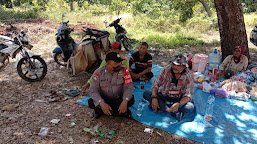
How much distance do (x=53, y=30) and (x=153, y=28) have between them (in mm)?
6047

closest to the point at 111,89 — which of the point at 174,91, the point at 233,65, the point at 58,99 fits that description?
the point at 174,91

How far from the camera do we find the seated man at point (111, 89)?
3.06m

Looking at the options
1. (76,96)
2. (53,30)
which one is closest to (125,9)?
(53,30)

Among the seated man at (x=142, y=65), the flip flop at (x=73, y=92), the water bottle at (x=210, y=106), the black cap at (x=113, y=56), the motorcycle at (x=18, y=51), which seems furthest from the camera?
the seated man at (x=142, y=65)

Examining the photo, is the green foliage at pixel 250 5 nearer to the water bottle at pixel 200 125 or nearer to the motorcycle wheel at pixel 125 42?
the motorcycle wheel at pixel 125 42

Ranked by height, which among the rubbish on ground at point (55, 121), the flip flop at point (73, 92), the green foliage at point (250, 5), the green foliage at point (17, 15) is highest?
the green foliage at point (250, 5)

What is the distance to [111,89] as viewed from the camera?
3219 millimetres

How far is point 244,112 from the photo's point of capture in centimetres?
362

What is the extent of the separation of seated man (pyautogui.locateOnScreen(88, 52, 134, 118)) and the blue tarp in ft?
1.55

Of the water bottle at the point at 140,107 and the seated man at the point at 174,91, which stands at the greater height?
the seated man at the point at 174,91

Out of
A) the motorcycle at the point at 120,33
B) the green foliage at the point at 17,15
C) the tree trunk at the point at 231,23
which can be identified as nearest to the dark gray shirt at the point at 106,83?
the tree trunk at the point at 231,23

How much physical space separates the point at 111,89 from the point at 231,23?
410cm

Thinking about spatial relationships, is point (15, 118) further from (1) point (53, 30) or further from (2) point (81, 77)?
(1) point (53, 30)

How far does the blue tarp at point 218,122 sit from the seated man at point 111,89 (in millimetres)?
472
